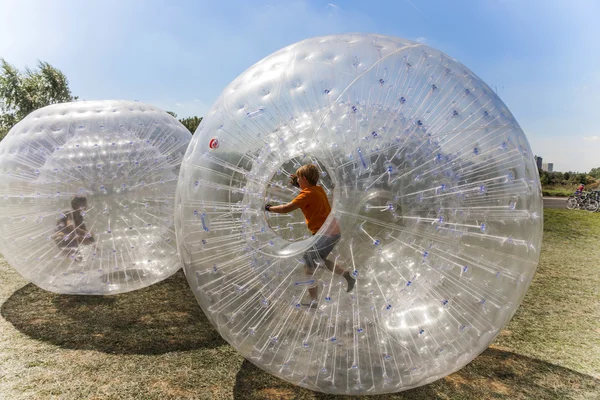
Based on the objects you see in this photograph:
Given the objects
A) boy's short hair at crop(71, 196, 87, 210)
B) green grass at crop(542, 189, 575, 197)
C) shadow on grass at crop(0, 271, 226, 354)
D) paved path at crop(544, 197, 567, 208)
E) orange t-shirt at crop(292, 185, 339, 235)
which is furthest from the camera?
green grass at crop(542, 189, 575, 197)

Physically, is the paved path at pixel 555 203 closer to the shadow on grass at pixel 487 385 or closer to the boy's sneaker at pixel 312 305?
the shadow on grass at pixel 487 385

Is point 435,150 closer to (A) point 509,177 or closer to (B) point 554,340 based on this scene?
(A) point 509,177

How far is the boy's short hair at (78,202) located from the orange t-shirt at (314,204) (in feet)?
7.13

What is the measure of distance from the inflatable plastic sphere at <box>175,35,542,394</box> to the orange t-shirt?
0.13 m

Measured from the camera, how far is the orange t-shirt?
239cm

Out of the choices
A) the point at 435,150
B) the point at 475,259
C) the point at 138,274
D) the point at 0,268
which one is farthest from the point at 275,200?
the point at 0,268

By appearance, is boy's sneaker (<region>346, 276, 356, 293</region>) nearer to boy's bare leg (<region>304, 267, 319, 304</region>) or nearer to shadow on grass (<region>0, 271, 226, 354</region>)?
boy's bare leg (<region>304, 267, 319, 304</region>)

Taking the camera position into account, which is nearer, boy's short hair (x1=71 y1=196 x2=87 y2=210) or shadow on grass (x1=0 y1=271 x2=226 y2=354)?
shadow on grass (x1=0 y1=271 x2=226 y2=354)

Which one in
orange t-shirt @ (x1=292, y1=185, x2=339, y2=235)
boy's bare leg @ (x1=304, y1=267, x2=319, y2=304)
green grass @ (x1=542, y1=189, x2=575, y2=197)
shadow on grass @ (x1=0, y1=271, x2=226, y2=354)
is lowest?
shadow on grass @ (x1=0, y1=271, x2=226, y2=354)

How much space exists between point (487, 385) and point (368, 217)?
5.76 ft

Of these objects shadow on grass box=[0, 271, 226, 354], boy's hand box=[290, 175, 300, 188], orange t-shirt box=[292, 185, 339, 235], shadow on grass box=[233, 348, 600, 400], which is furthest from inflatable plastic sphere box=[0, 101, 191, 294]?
orange t-shirt box=[292, 185, 339, 235]

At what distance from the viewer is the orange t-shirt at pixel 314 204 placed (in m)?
2.39

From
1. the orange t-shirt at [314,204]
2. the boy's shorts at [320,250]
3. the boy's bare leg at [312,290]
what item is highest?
the orange t-shirt at [314,204]

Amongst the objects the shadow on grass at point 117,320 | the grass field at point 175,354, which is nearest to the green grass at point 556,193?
the grass field at point 175,354
